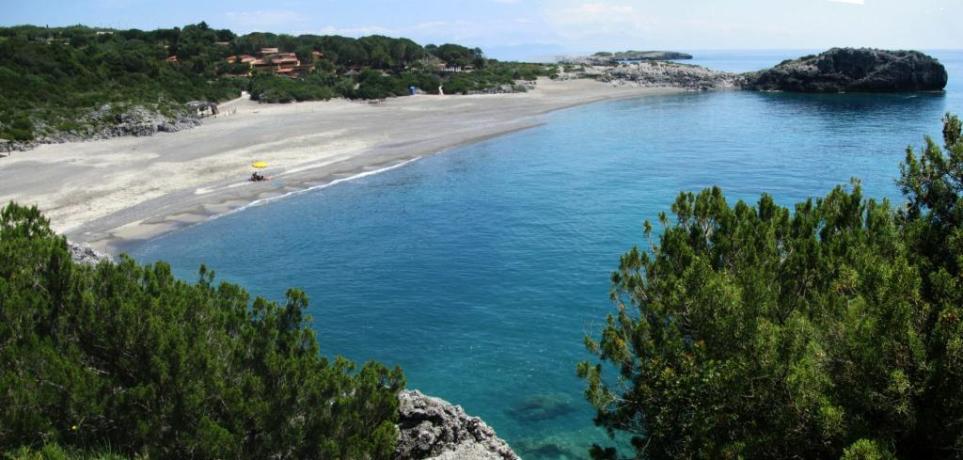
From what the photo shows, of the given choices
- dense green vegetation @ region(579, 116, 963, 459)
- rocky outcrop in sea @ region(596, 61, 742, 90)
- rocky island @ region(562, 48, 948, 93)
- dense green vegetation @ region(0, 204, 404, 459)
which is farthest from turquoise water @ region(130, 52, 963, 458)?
rocky outcrop in sea @ region(596, 61, 742, 90)

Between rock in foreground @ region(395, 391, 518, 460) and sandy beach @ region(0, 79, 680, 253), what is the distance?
25.9m

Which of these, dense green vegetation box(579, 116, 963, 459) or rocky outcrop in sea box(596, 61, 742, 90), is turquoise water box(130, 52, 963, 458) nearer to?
dense green vegetation box(579, 116, 963, 459)

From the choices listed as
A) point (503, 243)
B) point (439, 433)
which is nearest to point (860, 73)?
point (503, 243)

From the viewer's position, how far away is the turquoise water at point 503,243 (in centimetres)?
2384

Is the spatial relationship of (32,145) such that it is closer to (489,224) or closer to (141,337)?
(489,224)

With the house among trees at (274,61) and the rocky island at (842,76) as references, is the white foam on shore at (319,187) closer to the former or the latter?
the house among trees at (274,61)

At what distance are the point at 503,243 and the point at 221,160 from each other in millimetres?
27702

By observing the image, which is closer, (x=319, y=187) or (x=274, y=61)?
(x=319, y=187)

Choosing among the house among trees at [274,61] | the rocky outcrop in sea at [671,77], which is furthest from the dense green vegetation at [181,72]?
the rocky outcrop in sea at [671,77]

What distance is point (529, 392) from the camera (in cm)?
2217

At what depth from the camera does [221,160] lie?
53875 millimetres

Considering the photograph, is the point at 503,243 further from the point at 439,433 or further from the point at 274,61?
the point at 274,61

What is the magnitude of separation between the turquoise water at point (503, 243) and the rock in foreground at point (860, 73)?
50.6m

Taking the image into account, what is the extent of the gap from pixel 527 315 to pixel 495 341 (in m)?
2.61
